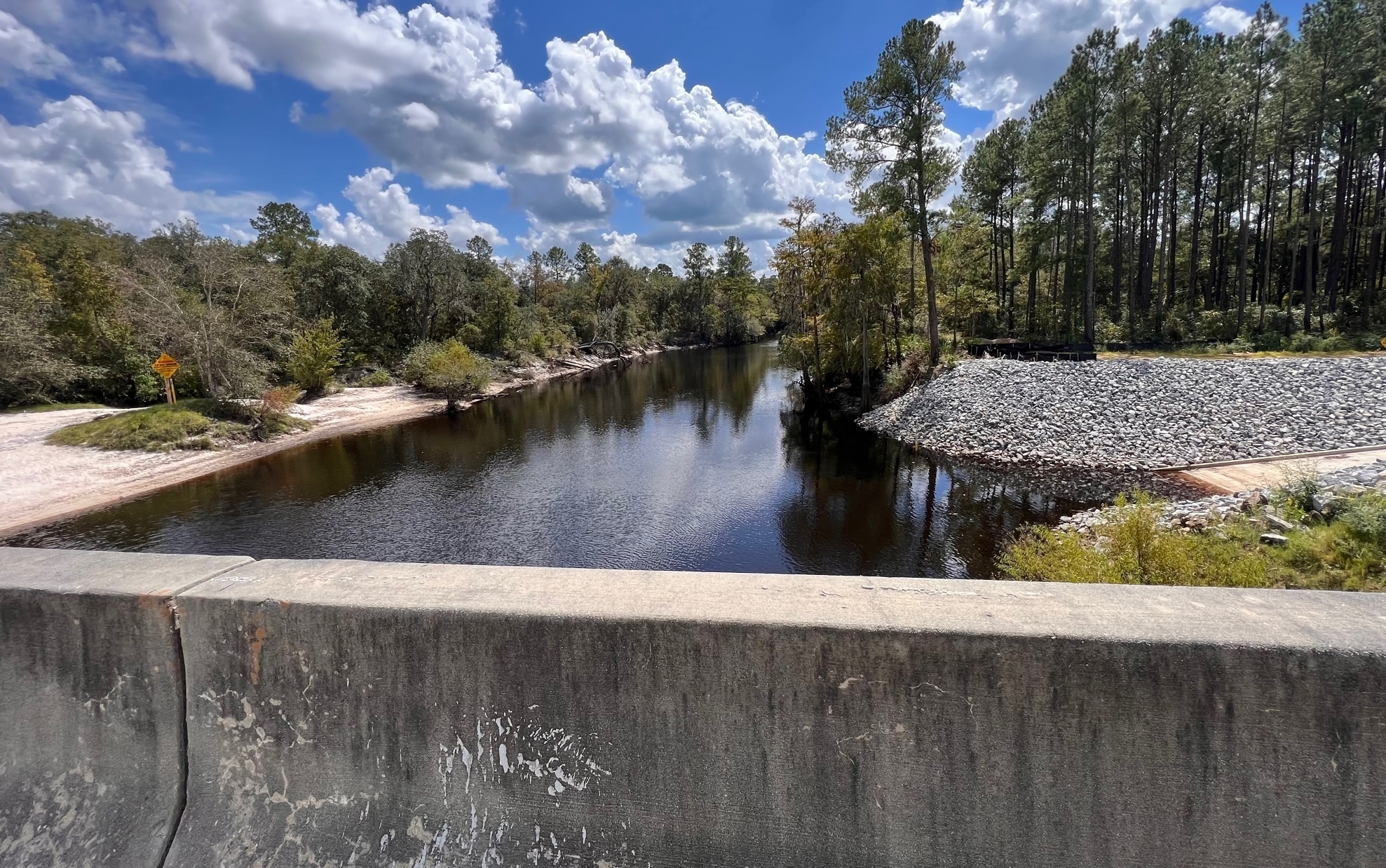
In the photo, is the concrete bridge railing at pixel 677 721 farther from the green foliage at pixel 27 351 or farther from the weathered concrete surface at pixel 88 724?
the green foliage at pixel 27 351

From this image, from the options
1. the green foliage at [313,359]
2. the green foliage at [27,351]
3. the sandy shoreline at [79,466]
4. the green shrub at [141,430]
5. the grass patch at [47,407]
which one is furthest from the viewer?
the green foliage at [313,359]

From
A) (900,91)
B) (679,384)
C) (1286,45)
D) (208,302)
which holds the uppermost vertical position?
(1286,45)

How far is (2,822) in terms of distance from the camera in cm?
257

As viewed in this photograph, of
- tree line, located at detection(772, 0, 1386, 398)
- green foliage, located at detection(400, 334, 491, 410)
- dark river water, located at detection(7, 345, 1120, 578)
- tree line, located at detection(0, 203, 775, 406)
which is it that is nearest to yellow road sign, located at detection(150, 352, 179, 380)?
tree line, located at detection(0, 203, 775, 406)

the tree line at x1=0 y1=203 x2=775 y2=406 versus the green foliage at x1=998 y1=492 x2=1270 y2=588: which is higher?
the tree line at x1=0 y1=203 x2=775 y2=406

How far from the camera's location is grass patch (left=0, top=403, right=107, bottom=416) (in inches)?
1029

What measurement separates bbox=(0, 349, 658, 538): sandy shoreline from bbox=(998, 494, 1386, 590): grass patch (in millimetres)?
23784

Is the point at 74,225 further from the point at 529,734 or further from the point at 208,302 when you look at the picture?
the point at 529,734

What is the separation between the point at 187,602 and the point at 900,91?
29.9 metres

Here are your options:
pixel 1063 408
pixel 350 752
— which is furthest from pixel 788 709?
pixel 1063 408

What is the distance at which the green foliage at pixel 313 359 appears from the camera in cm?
3472

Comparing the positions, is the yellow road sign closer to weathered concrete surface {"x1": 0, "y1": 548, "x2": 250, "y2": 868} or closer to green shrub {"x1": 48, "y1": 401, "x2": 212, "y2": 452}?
green shrub {"x1": 48, "y1": 401, "x2": 212, "y2": 452}

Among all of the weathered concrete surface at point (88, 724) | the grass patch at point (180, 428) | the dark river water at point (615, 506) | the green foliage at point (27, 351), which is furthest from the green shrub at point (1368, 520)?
the green foliage at point (27, 351)

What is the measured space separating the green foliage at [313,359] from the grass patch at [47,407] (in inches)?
334
